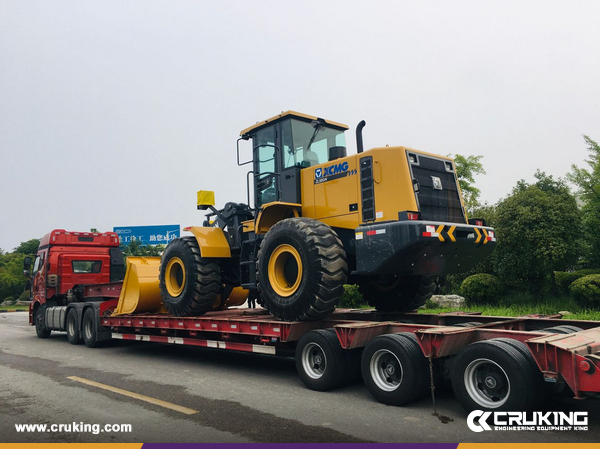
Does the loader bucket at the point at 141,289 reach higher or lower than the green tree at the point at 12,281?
lower

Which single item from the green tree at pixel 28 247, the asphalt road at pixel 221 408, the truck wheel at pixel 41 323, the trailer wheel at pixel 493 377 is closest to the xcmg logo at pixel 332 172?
A: the asphalt road at pixel 221 408

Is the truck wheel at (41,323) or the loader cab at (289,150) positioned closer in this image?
the loader cab at (289,150)

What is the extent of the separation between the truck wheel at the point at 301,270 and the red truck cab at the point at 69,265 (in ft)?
28.0

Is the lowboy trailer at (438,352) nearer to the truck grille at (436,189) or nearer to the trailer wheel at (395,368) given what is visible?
the trailer wheel at (395,368)

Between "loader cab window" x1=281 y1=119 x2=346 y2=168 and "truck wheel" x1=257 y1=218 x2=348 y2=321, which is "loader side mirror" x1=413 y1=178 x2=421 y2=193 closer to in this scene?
"truck wheel" x1=257 y1=218 x2=348 y2=321

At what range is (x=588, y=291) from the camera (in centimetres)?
1407

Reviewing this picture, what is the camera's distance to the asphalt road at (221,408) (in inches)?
206

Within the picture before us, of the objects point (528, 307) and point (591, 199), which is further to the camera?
point (591, 199)

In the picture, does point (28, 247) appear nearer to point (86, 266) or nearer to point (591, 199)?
point (86, 266)

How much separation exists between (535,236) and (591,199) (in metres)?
5.65

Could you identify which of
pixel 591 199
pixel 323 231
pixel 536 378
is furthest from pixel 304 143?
pixel 591 199

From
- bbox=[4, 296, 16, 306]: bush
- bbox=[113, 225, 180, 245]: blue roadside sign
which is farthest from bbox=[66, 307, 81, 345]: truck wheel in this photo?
bbox=[4, 296, 16, 306]: bush

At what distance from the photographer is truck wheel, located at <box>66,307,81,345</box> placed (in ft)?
44.3

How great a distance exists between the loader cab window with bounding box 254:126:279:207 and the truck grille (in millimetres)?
2577
